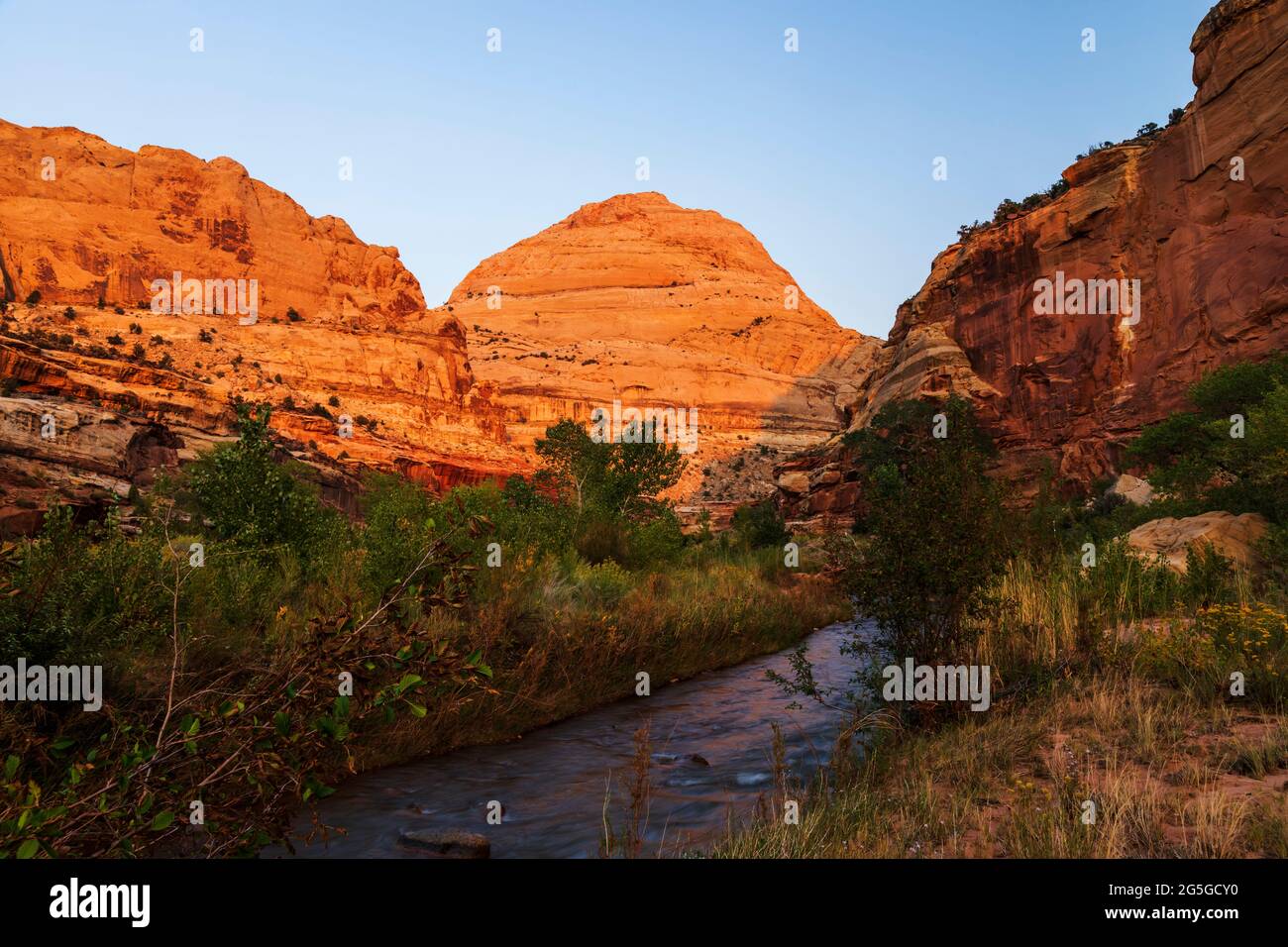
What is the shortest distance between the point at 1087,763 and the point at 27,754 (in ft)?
22.2

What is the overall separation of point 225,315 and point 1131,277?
78991 mm

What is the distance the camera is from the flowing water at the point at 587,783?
218 inches

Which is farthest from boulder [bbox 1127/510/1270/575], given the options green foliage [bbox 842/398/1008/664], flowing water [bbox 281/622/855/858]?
flowing water [bbox 281/622/855/858]

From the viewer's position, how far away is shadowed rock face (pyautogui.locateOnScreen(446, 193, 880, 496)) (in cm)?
9900

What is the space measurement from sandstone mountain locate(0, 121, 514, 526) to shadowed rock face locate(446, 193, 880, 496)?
1282 centimetres

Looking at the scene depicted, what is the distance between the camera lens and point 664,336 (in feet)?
419

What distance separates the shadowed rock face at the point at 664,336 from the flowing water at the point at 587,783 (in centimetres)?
6608

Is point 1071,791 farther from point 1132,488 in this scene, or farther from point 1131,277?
point 1131,277

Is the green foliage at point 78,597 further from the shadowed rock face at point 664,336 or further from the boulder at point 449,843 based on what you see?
the shadowed rock face at point 664,336

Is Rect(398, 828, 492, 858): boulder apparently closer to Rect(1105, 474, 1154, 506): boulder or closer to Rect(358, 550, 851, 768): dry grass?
Rect(358, 550, 851, 768): dry grass

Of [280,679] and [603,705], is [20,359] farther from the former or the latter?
[280,679]

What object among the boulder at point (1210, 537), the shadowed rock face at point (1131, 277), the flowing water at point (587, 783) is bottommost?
the flowing water at point (587, 783)

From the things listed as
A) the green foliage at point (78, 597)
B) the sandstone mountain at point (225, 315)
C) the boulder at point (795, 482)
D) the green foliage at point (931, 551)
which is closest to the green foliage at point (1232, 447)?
the green foliage at point (931, 551)
